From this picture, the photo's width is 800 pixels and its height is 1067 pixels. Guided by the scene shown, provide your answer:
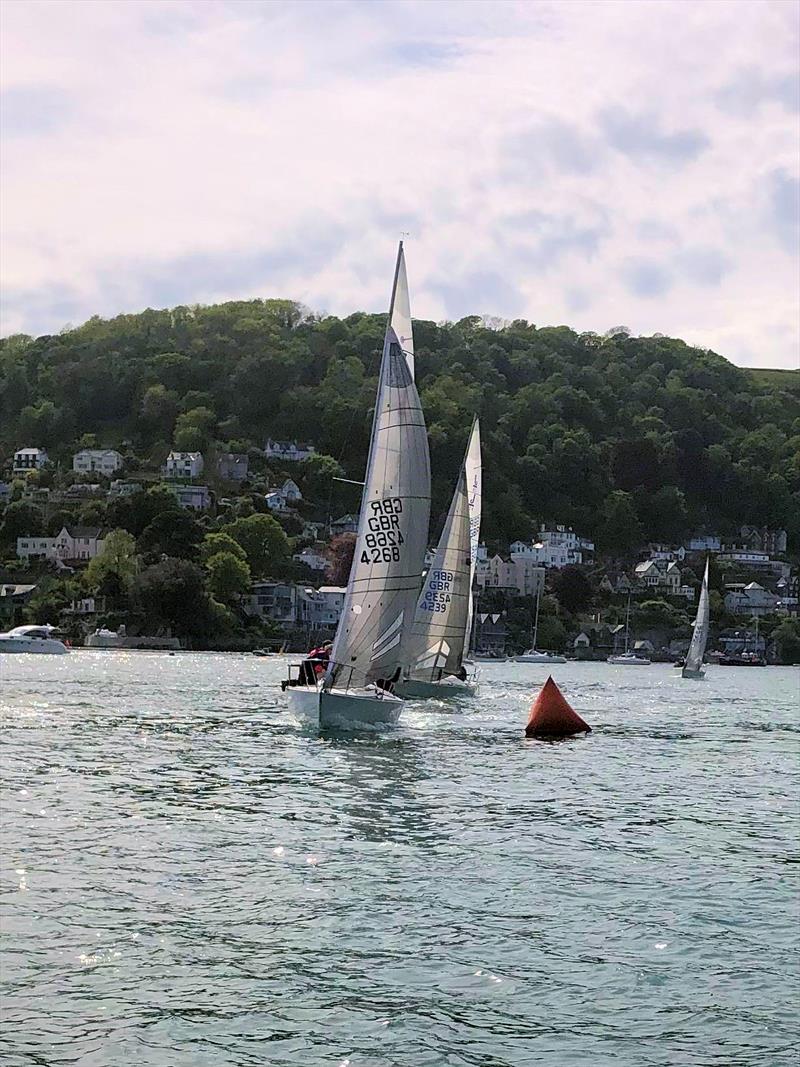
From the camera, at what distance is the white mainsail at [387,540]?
39062mm

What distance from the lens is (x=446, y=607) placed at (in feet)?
195

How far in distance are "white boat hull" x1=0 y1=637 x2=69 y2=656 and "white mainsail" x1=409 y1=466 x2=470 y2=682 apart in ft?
223

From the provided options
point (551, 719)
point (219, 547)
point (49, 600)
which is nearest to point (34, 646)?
point (49, 600)

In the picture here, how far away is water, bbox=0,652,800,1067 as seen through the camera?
1316 centimetres

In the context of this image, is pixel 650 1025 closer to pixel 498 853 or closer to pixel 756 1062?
pixel 756 1062

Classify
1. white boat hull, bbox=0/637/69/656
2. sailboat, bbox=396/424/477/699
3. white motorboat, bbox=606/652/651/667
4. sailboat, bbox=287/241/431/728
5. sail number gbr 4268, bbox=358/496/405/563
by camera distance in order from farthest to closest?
white motorboat, bbox=606/652/651/667 < white boat hull, bbox=0/637/69/656 < sailboat, bbox=396/424/477/699 < sail number gbr 4268, bbox=358/496/405/563 < sailboat, bbox=287/241/431/728

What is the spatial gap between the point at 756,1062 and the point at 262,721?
35.7 metres

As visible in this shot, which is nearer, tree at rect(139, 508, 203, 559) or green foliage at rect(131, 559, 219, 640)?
green foliage at rect(131, 559, 219, 640)

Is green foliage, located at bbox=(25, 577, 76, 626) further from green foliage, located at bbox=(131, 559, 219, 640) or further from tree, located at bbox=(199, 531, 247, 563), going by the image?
tree, located at bbox=(199, 531, 247, 563)

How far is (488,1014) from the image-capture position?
1381cm

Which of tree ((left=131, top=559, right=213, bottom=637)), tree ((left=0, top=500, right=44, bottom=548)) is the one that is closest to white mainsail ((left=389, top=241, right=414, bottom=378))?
tree ((left=131, top=559, right=213, bottom=637))

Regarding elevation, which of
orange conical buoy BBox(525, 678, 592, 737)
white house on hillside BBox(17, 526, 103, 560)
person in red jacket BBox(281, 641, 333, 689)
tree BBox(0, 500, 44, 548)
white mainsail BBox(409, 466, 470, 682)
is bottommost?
orange conical buoy BBox(525, 678, 592, 737)

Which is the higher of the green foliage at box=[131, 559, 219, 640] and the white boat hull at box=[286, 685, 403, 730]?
the green foliage at box=[131, 559, 219, 640]

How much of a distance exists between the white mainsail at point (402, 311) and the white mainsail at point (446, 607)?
1792cm
